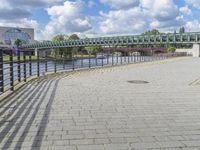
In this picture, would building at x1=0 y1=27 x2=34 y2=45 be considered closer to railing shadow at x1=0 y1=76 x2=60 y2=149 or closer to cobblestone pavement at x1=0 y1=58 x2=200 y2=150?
railing shadow at x1=0 y1=76 x2=60 y2=149

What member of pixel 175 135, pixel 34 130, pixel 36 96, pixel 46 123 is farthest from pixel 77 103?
pixel 175 135

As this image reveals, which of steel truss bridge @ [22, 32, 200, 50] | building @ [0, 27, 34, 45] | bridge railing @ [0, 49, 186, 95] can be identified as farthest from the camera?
building @ [0, 27, 34, 45]

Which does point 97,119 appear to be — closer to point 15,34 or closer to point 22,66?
point 22,66

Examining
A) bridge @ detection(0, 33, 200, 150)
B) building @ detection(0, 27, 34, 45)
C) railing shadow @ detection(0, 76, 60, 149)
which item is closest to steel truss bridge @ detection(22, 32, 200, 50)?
building @ detection(0, 27, 34, 45)

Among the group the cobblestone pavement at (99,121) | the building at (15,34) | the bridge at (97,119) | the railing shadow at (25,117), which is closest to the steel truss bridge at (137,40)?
the building at (15,34)

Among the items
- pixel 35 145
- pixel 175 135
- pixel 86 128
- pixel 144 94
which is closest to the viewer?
pixel 35 145

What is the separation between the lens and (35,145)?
5043 mm

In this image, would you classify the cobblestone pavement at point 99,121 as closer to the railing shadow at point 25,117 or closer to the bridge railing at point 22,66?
the railing shadow at point 25,117

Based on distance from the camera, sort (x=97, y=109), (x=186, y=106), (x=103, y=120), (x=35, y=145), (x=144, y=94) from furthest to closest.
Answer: (x=144, y=94) < (x=186, y=106) < (x=97, y=109) < (x=103, y=120) < (x=35, y=145)

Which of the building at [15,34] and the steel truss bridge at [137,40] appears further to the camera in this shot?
the building at [15,34]

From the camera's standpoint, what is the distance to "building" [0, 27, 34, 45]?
175m

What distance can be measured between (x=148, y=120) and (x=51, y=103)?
2.96 metres

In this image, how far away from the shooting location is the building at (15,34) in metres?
175

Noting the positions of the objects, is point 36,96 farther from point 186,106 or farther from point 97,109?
point 186,106
